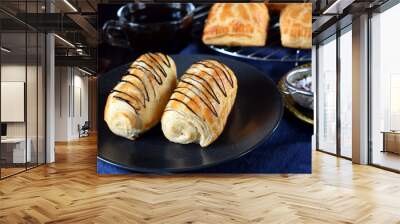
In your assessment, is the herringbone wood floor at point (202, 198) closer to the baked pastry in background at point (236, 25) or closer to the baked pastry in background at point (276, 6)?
the baked pastry in background at point (236, 25)

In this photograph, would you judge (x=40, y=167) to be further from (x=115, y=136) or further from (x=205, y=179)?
(x=205, y=179)

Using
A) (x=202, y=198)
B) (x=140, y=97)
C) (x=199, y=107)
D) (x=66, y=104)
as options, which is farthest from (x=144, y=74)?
(x=66, y=104)

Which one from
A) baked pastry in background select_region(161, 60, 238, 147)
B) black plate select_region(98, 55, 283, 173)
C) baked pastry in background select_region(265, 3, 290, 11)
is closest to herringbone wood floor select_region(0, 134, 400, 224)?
black plate select_region(98, 55, 283, 173)

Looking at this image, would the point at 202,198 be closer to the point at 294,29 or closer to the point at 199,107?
the point at 199,107

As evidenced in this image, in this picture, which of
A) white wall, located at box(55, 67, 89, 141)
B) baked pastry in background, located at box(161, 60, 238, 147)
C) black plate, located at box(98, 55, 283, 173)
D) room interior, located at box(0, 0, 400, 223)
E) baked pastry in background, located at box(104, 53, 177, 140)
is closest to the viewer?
room interior, located at box(0, 0, 400, 223)

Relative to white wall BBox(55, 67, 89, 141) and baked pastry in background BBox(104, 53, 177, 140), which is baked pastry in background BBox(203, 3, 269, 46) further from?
white wall BBox(55, 67, 89, 141)
